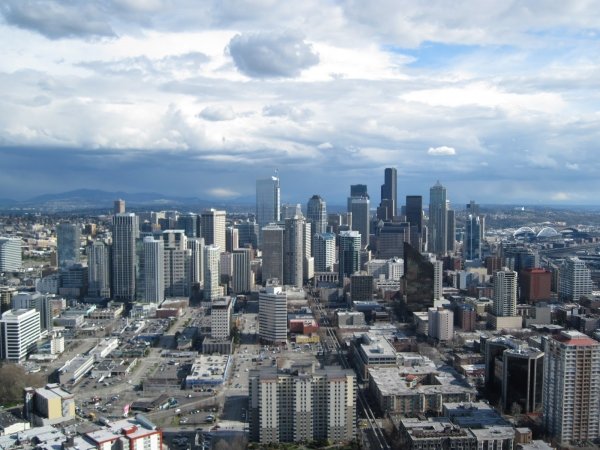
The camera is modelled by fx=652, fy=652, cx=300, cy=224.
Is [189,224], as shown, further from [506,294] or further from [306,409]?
[306,409]

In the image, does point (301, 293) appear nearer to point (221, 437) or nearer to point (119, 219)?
point (119, 219)

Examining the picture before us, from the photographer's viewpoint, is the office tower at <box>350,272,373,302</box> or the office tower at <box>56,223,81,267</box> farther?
the office tower at <box>56,223,81,267</box>

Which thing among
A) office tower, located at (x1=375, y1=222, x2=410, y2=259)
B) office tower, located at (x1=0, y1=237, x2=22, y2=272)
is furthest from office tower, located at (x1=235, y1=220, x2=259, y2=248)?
office tower, located at (x1=0, y1=237, x2=22, y2=272)

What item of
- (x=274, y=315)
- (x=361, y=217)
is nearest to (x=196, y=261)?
(x=274, y=315)

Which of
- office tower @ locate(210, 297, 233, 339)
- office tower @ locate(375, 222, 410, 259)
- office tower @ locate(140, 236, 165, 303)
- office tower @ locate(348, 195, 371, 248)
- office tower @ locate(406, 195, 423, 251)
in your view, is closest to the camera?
office tower @ locate(210, 297, 233, 339)

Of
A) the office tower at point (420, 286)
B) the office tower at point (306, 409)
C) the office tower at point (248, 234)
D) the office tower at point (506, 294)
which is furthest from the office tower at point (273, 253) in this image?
the office tower at point (306, 409)

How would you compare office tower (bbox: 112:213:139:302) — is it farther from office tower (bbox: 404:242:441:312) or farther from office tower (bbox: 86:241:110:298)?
office tower (bbox: 404:242:441:312)
